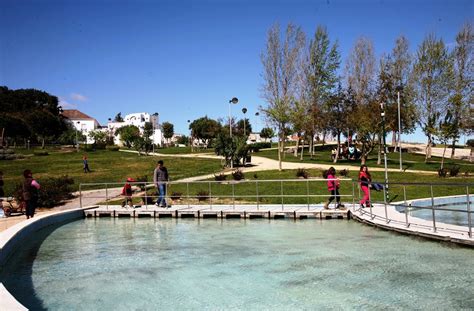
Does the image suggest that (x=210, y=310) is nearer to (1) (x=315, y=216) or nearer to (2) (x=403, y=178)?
(1) (x=315, y=216)

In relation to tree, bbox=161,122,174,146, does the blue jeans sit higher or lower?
lower

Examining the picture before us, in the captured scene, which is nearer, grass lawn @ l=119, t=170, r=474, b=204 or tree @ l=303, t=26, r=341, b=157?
grass lawn @ l=119, t=170, r=474, b=204

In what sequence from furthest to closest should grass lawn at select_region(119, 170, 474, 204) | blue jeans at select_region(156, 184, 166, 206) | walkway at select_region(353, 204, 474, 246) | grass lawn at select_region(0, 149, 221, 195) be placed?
grass lawn at select_region(0, 149, 221, 195) < grass lawn at select_region(119, 170, 474, 204) < blue jeans at select_region(156, 184, 166, 206) < walkway at select_region(353, 204, 474, 246)

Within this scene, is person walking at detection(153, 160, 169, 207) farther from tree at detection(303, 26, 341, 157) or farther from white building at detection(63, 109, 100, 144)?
white building at detection(63, 109, 100, 144)

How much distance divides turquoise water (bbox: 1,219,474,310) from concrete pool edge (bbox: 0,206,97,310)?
333 millimetres

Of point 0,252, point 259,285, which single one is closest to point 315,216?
point 259,285

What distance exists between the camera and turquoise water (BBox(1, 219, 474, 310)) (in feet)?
26.4

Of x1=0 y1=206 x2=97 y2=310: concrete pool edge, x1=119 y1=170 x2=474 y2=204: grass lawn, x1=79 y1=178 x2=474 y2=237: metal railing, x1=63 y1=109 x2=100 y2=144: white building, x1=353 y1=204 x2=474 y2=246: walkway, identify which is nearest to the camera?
x1=0 y1=206 x2=97 y2=310: concrete pool edge

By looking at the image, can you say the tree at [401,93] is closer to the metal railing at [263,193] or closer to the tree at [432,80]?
the tree at [432,80]

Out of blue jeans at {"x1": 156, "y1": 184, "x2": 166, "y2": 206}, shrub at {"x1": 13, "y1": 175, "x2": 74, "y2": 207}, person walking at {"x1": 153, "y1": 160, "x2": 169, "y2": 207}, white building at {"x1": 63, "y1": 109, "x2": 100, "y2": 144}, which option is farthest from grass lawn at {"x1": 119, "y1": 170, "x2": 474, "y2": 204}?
white building at {"x1": 63, "y1": 109, "x2": 100, "y2": 144}

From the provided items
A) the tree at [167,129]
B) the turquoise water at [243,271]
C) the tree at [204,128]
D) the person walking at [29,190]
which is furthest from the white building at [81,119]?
the turquoise water at [243,271]

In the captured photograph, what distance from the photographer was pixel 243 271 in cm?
1005

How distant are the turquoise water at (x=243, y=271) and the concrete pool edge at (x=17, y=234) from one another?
0.33 metres

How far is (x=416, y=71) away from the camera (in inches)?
1875
